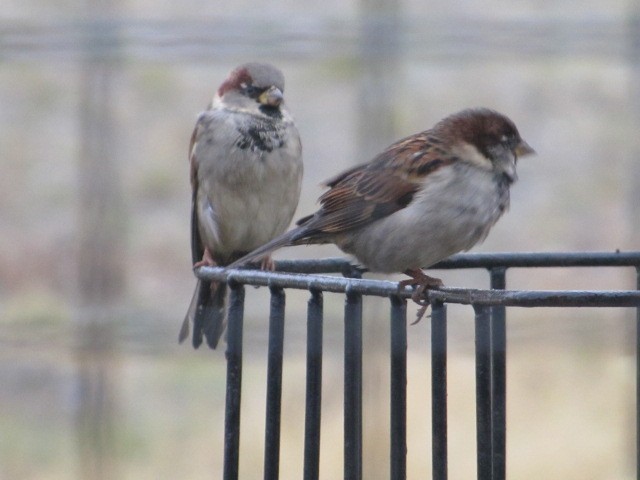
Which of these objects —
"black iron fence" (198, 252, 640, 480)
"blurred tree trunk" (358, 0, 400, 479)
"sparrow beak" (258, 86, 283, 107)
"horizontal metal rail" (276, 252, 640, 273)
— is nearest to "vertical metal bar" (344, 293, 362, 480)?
"black iron fence" (198, 252, 640, 480)

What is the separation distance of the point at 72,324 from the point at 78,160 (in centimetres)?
60

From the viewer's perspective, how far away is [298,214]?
204 inches

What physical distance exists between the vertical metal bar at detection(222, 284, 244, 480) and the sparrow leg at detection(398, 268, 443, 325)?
303 mm

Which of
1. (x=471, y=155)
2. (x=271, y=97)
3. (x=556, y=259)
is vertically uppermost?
(x=271, y=97)

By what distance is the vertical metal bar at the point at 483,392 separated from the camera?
1.88 meters

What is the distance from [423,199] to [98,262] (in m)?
2.19

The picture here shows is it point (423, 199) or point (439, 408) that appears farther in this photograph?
point (423, 199)

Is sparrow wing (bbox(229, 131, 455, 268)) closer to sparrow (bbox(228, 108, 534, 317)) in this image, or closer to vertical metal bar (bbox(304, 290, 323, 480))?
sparrow (bbox(228, 108, 534, 317))

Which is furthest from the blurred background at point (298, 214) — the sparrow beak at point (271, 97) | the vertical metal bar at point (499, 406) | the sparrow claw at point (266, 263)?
the vertical metal bar at point (499, 406)

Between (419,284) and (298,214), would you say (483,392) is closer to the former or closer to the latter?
(419,284)

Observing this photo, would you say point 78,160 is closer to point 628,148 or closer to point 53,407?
point 53,407

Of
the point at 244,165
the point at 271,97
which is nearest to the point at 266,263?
the point at 244,165

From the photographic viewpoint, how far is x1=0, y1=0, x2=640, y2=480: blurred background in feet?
15.5

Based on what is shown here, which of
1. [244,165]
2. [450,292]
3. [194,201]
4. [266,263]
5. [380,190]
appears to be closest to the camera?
[450,292]
